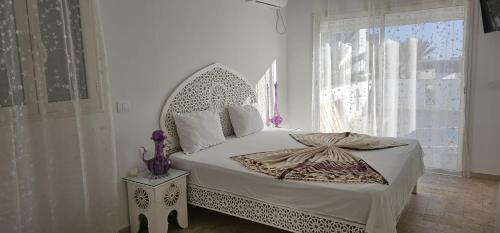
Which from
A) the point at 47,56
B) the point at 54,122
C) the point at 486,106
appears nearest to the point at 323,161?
the point at 54,122

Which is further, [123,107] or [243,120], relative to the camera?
[243,120]

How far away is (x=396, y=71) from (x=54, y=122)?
3743 mm

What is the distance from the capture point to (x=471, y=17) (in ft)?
12.1

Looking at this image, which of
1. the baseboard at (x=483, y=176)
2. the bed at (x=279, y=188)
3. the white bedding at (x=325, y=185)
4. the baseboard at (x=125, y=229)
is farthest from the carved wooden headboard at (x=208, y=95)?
the baseboard at (x=483, y=176)

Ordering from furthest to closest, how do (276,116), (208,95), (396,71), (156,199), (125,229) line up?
(276,116) → (396,71) → (208,95) → (125,229) → (156,199)

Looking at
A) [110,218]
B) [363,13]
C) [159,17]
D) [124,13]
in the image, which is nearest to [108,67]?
[124,13]

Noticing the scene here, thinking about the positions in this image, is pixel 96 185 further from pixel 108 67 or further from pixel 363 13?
pixel 363 13

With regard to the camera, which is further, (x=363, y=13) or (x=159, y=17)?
(x=363, y=13)

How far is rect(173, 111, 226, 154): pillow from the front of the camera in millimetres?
3045

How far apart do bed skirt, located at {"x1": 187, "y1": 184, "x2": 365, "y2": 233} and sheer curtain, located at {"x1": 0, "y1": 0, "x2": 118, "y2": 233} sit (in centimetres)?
69

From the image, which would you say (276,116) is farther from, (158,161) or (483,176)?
(483,176)

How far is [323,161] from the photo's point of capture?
2.63m

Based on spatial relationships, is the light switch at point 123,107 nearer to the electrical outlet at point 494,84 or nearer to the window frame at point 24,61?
the window frame at point 24,61

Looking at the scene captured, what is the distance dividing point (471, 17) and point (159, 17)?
10.9ft
